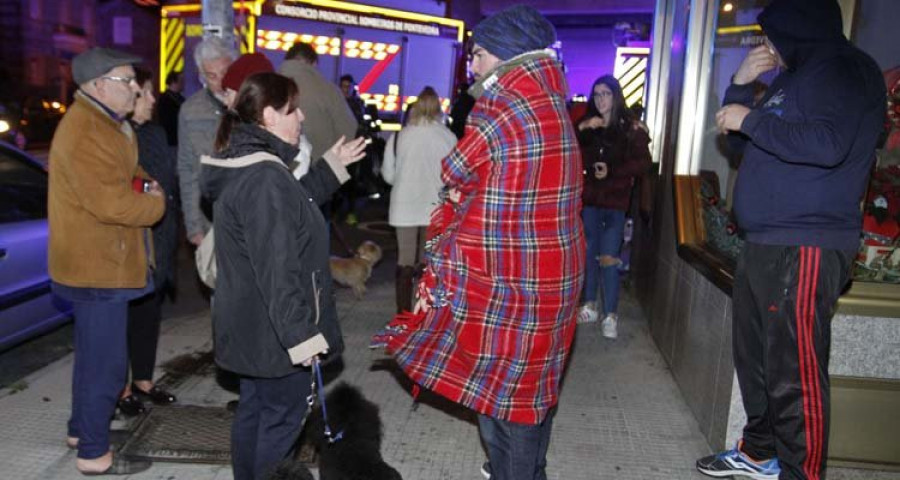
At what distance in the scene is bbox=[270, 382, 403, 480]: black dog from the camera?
9.18 ft

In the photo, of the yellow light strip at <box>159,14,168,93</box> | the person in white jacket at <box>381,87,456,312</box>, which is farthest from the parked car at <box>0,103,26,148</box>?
the person in white jacket at <box>381,87,456,312</box>

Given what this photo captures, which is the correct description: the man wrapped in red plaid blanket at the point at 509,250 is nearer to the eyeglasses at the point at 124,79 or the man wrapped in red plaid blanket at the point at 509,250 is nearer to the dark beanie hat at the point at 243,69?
the dark beanie hat at the point at 243,69

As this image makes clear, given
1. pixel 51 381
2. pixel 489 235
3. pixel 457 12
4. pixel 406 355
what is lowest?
pixel 51 381

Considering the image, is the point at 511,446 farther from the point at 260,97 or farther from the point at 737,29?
the point at 737,29

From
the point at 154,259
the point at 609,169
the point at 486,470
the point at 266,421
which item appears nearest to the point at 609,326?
the point at 609,169

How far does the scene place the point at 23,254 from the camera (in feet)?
16.2

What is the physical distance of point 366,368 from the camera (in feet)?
17.4

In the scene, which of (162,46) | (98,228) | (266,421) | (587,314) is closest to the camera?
(266,421)

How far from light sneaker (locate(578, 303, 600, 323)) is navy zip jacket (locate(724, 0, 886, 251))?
10.6ft

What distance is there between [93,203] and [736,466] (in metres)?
3.34

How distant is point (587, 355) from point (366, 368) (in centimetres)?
174

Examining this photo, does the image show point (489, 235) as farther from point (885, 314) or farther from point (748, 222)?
point (885, 314)

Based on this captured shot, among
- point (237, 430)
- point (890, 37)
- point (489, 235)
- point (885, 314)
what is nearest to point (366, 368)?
point (237, 430)

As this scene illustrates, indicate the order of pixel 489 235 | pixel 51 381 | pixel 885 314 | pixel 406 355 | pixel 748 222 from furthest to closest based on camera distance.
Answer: pixel 51 381 → pixel 885 314 → pixel 748 222 → pixel 406 355 → pixel 489 235
